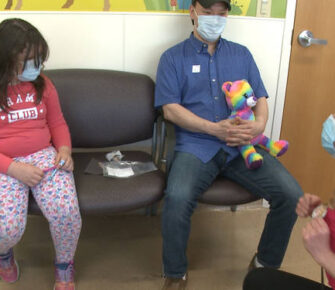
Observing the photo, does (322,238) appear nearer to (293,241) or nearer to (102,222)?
(293,241)

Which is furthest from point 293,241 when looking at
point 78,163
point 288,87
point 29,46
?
point 29,46

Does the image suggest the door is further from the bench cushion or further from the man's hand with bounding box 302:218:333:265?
the man's hand with bounding box 302:218:333:265

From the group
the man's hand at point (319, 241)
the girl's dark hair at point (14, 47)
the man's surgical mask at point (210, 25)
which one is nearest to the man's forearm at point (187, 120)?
the man's surgical mask at point (210, 25)

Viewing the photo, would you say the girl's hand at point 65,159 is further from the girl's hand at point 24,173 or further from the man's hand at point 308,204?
the man's hand at point 308,204

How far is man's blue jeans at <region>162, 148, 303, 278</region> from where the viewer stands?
5.67 ft

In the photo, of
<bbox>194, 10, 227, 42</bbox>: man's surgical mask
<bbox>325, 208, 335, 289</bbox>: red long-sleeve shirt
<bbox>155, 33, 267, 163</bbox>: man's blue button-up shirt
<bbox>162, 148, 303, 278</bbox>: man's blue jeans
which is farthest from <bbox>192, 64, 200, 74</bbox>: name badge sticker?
<bbox>325, 208, 335, 289</bbox>: red long-sleeve shirt

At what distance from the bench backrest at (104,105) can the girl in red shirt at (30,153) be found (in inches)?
9.0

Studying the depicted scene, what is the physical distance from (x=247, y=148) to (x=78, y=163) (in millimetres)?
860

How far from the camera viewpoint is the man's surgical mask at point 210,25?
1.93 meters

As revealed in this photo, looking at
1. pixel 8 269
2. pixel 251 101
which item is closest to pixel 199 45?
pixel 251 101

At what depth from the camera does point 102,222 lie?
241cm

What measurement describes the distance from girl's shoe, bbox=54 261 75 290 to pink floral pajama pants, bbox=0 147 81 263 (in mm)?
71

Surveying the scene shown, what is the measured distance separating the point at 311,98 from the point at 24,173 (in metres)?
1.76

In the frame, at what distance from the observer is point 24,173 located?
1595 mm
